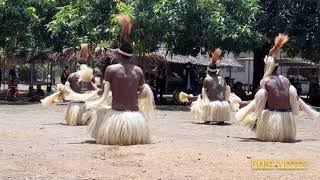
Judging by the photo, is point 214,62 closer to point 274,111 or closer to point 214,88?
point 214,88

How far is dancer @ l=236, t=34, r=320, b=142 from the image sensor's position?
948 centimetres

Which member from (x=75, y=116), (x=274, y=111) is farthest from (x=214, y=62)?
(x=274, y=111)

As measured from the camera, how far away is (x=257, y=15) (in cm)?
2206

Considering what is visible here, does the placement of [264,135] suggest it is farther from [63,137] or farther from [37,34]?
[37,34]

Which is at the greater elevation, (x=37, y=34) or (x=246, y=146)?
(x=37, y=34)

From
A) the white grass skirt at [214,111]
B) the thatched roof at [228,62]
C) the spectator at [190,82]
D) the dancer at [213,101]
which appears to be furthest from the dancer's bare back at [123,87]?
the thatched roof at [228,62]

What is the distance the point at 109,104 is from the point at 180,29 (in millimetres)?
11685

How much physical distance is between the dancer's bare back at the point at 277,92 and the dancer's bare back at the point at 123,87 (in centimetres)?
228

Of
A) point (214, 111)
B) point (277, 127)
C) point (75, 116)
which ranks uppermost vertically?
point (277, 127)

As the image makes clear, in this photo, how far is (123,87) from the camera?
8.71 m

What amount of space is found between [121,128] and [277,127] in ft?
8.53

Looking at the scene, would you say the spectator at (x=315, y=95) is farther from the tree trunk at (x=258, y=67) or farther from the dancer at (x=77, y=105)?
the dancer at (x=77, y=105)

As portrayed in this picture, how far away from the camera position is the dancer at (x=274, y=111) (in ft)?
31.1

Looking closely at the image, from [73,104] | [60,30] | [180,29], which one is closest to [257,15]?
[180,29]
